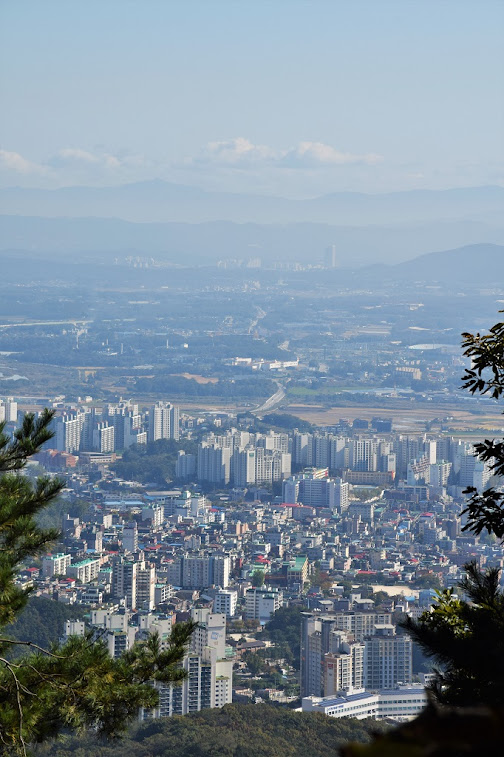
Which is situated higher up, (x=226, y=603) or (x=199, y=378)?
(x=199, y=378)

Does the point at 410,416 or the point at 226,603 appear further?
the point at 410,416

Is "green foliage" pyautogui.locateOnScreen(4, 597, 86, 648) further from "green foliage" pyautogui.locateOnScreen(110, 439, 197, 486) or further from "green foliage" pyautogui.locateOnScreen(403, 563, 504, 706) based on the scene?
"green foliage" pyautogui.locateOnScreen(110, 439, 197, 486)

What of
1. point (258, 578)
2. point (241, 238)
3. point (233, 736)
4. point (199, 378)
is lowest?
point (258, 578)

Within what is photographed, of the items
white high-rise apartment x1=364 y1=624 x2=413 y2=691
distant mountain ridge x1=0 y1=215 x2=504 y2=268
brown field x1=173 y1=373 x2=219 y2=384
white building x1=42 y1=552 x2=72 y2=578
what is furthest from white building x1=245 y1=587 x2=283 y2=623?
distant mountain ridge x1=0 y1=215 x2=504 y2=268

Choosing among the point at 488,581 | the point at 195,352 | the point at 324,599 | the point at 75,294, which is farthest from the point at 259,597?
the point at 75,294

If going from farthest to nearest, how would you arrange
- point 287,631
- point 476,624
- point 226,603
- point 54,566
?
point 54,566, point 226,603, point 287,631, point 476,624

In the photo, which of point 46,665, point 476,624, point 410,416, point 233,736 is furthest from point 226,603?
point 410,416

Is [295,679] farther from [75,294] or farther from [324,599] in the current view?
[75,294]

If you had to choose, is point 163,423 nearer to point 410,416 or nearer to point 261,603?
point 410,416

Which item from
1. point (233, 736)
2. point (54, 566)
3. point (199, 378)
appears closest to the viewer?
point (233, 736)
